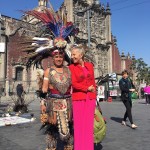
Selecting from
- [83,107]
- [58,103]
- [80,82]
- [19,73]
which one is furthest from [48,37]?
[19,73]

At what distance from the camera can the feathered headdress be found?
14.6 ft

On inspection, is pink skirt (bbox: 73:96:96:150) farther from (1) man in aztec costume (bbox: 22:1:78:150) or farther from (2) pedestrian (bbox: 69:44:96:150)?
(1) man in aztec costume (bbox: 22:1:78:150)

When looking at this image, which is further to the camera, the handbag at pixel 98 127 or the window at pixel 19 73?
the window at pixel 19 73

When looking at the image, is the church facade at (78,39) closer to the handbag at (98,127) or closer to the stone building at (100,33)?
the stone building at (100,33)

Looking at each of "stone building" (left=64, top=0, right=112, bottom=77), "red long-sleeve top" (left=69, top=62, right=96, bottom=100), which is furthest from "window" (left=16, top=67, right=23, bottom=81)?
"red long-sleeve top" (left=69, top=62, right=96, bottom=100)

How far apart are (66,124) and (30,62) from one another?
1374 millimetres

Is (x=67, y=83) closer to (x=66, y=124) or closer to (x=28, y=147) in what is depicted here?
(x=66, y=124)

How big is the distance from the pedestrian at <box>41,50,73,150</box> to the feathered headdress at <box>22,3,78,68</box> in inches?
14.0

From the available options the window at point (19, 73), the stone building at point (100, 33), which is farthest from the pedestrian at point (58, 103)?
the stone building at point (100, 33)

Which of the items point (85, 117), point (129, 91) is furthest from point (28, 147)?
point (129, 91)

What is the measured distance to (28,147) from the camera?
566cm

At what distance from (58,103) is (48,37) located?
1253mm

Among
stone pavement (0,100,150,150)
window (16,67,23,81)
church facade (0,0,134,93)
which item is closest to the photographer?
stone pavement (0,100,150,150)

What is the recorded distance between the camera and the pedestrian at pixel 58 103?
4.02m
